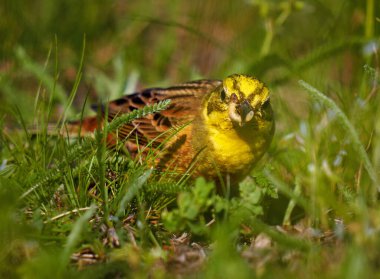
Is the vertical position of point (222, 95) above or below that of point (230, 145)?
above

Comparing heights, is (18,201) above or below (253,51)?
below

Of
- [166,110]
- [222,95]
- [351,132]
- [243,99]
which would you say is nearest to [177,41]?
[166,110]

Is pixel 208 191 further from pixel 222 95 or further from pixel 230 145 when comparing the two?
pixel 222 95

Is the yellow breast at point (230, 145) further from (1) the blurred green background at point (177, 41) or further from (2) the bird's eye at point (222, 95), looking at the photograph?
(1) the blurred green background at point (177, 41)

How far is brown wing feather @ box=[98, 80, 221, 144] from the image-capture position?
4276mm

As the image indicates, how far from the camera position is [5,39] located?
5684mm

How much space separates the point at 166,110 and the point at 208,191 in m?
1.49

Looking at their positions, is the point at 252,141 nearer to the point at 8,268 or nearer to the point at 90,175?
the point at 90,175

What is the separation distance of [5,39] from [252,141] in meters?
2.90

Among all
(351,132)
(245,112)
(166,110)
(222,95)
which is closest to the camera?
(351,132)

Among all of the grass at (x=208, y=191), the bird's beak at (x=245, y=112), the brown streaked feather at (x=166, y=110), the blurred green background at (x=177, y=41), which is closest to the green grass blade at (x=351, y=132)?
the grass at (x=208, y=191)

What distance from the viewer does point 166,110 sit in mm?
4379

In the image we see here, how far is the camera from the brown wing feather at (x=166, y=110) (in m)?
4.28

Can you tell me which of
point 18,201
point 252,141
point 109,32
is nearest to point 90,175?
point 18,201
